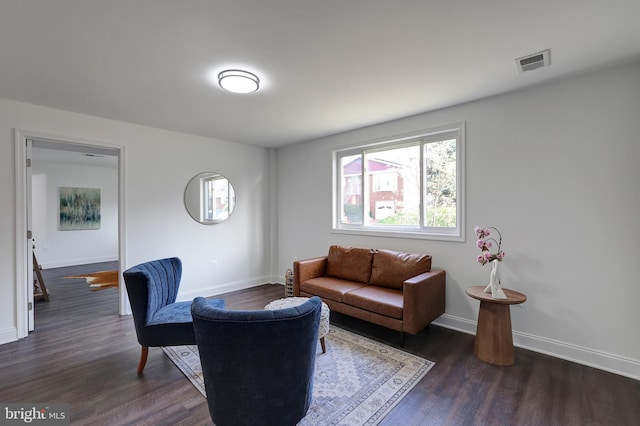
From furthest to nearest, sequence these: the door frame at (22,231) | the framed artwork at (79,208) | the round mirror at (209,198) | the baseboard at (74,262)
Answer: the framed artwork at (79,208) < the baseboard at (74,262) < the round mirror at (209,198) < the door frame at (22,231)

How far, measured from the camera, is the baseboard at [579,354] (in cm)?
226

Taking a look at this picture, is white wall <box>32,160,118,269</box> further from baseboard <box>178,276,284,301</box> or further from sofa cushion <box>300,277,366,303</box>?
sofa cushion <box>300,277,366,303</box>

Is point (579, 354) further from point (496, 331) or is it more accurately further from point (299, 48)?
point (299, 48)

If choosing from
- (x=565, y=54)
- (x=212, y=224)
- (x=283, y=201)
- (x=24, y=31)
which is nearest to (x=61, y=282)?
(x=212, y=224)

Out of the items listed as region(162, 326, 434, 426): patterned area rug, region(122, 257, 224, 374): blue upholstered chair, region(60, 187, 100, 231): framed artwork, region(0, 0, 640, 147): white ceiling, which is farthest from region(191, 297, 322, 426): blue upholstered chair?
region(60, 187, 100, 231): framed artwork

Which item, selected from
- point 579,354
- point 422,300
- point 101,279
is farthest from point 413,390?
point 101,279

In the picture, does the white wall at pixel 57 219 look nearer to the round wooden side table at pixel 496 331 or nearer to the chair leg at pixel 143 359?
the chair leg at pixel 143 359

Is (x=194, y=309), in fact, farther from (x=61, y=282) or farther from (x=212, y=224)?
(x=61, y=282)

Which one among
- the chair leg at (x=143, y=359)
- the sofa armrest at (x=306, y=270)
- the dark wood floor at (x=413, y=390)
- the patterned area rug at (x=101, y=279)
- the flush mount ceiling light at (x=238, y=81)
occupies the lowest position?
the dark wood floor at (x=413, y=390)

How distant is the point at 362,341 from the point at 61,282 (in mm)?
5680

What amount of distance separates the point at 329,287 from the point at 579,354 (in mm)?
2317

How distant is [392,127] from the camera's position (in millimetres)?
3672

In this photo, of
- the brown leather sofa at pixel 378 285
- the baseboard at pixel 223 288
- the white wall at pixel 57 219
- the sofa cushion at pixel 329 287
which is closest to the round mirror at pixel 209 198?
the baseboard at pixel 223 288

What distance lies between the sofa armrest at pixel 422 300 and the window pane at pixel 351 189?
147 cm
